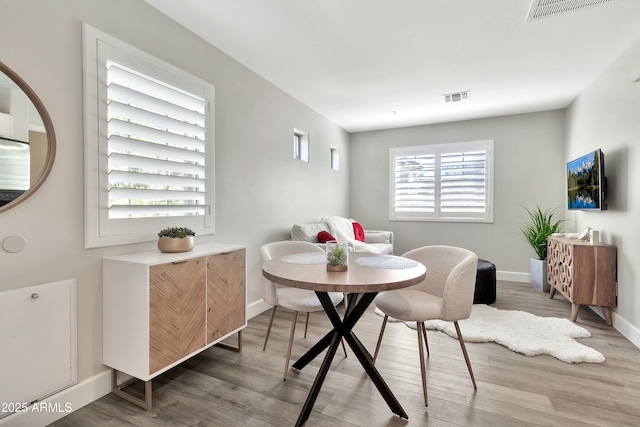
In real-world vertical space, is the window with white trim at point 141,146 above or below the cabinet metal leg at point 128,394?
above

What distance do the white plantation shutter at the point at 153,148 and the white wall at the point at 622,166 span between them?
3569 millimetres

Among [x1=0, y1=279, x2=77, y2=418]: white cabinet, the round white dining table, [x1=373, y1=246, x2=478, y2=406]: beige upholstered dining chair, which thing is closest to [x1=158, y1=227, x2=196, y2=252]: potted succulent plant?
[x1=0, y1=279, x2=77, y2=418]: white cabinet

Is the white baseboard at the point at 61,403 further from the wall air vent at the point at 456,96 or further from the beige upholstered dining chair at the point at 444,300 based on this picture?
the wall air vent at the point at 456,96

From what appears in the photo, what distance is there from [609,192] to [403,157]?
2.97m

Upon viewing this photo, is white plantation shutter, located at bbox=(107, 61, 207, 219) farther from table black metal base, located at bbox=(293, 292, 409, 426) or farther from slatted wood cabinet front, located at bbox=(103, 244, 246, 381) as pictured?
table black metal base, located at bbox=(293, 292, 409, 426)

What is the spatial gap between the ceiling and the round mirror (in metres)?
1.13

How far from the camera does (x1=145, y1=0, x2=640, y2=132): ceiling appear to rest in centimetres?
223

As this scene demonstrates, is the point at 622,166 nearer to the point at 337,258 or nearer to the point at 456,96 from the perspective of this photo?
the point at 456,96

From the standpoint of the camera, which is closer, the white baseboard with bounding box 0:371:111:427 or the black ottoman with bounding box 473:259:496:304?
the white baseboard with bounding box 0:371:111:427

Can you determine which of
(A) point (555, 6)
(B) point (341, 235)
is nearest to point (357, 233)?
(B) point (341, 235)

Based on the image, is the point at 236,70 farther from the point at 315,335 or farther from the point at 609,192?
the point at 609,192

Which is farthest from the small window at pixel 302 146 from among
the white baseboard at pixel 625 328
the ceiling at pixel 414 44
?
the white baseboard at pixel 625 328

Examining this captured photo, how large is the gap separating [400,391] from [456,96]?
11.7 ft

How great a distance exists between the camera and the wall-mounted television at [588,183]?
3010mm
